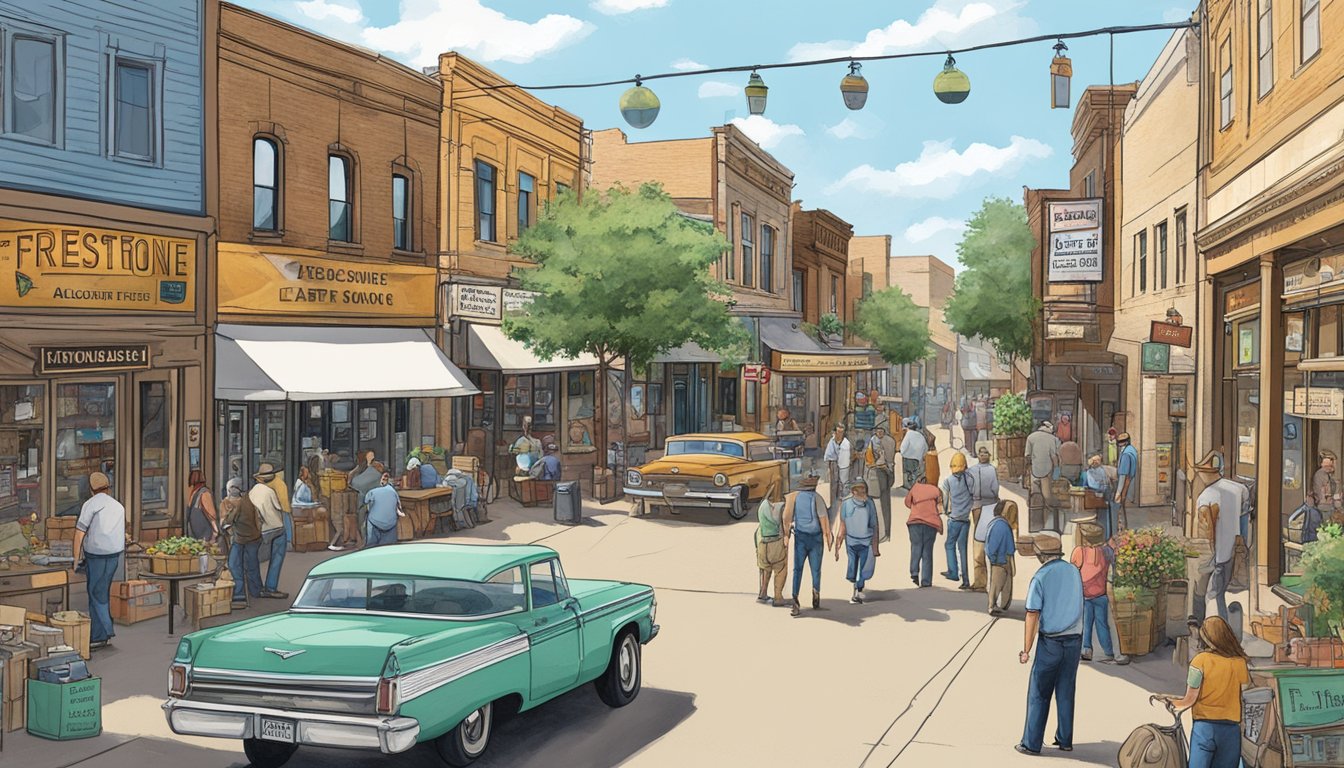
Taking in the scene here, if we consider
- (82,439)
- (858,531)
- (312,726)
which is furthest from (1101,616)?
(82,439)

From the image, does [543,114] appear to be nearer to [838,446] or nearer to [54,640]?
[838,446]

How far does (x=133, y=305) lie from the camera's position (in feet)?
58.4

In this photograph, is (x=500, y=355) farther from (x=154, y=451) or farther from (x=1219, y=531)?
(x=1219, y=531)

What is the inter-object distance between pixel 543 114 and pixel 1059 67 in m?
15.9

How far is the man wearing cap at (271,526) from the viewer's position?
15.4 meters

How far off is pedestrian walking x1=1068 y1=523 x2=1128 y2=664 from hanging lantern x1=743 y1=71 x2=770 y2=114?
8.35m

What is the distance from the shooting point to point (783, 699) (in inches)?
428

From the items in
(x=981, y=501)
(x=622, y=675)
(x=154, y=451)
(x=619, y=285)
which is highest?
(x=619, y=285)

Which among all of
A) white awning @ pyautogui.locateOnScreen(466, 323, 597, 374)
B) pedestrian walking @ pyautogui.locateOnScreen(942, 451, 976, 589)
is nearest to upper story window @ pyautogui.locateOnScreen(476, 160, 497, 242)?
white awning @ pyautogui.locateOnScreen(466, 323, 597, 374)

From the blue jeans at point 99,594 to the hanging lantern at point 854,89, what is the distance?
10.8m

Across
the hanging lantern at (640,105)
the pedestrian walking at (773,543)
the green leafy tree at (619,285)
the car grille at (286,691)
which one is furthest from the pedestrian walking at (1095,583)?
the green leafy tree at (619,285)

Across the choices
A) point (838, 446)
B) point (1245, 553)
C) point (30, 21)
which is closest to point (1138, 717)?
point (1245, 553)

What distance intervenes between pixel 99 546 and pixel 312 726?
20.0 ft

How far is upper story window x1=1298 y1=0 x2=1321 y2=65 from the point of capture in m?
14.8
